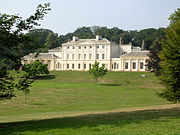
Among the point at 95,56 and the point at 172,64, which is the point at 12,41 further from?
the point at 95,56

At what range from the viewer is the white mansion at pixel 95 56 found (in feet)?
286

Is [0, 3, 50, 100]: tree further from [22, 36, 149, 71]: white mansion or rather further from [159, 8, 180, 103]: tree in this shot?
[22, 36, 149, 71]: white mansion

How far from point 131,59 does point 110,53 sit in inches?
367

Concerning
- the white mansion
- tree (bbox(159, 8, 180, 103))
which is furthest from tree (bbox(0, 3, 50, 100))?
the white mansion

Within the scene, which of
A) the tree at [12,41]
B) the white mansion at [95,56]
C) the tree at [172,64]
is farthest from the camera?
the white mansion at [95,56]

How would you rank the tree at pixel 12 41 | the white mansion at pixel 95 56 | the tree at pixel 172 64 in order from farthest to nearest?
1. the white mansion at pixel 95 56
2. the tree at pixel 172 64
3. the tree at pixel 12 41

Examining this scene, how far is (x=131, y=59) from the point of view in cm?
8650

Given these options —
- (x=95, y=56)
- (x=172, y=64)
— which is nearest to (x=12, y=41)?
(x=172, y=64)

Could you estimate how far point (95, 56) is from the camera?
95812 mm

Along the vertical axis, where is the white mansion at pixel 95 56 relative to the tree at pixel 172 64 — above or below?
above

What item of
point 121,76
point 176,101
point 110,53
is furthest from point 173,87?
point 110,53

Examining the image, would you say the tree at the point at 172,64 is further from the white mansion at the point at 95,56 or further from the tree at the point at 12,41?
the white mansion at the point at 95,56

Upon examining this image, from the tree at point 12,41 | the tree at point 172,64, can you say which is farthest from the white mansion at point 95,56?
the tree at point 12,41

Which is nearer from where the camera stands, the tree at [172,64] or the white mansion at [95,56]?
the tree at [172,64]
